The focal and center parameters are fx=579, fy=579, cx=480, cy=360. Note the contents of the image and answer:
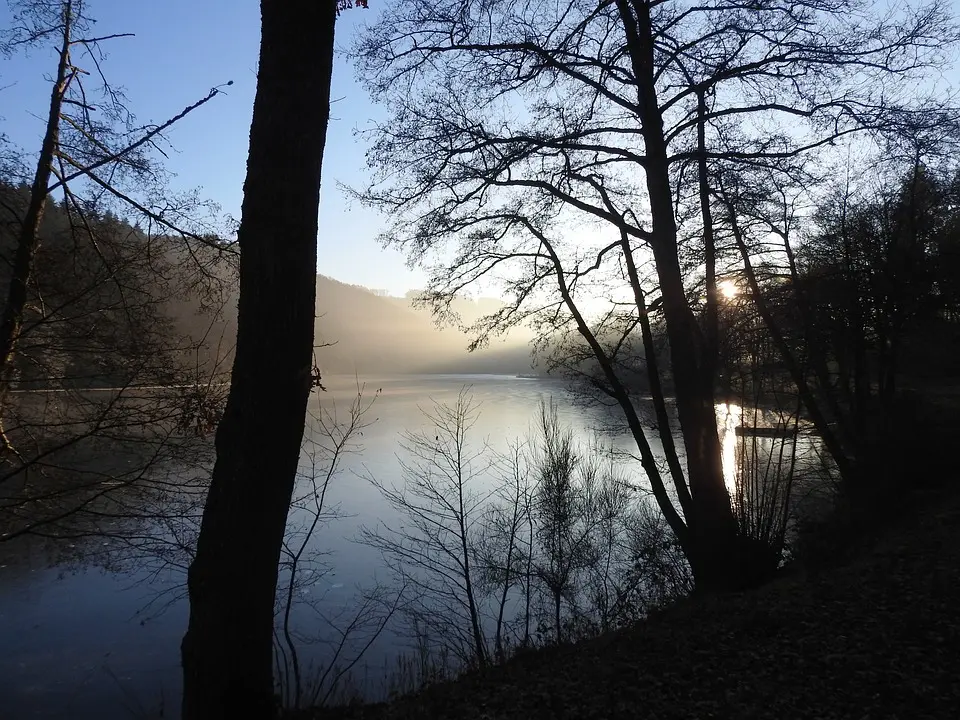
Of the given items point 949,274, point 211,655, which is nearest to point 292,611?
point 211,655

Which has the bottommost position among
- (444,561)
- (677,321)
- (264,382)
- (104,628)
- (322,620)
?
(104,628)

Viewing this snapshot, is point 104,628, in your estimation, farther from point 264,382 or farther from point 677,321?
point 677,321

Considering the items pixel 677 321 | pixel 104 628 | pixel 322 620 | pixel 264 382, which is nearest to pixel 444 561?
pixel 322 620

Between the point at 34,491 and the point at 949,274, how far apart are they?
626 inches

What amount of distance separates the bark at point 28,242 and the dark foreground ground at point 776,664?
161 inches

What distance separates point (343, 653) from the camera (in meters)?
8.76

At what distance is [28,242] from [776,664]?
6.96 meters

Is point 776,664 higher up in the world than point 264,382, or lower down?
lower down

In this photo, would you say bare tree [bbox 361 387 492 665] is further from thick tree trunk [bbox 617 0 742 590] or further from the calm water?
thick tree trunk [bbox 617 0 742 590]

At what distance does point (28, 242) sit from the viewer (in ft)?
17.3

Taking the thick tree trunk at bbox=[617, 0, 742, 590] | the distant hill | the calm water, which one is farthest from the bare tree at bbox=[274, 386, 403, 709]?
the distant hill

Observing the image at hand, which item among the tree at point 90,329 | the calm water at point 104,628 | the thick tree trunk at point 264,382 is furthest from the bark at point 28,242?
the calm water at point 104,628

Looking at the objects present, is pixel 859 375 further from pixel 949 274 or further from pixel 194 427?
pixel 194 427

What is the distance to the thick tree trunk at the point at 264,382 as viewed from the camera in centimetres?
245
